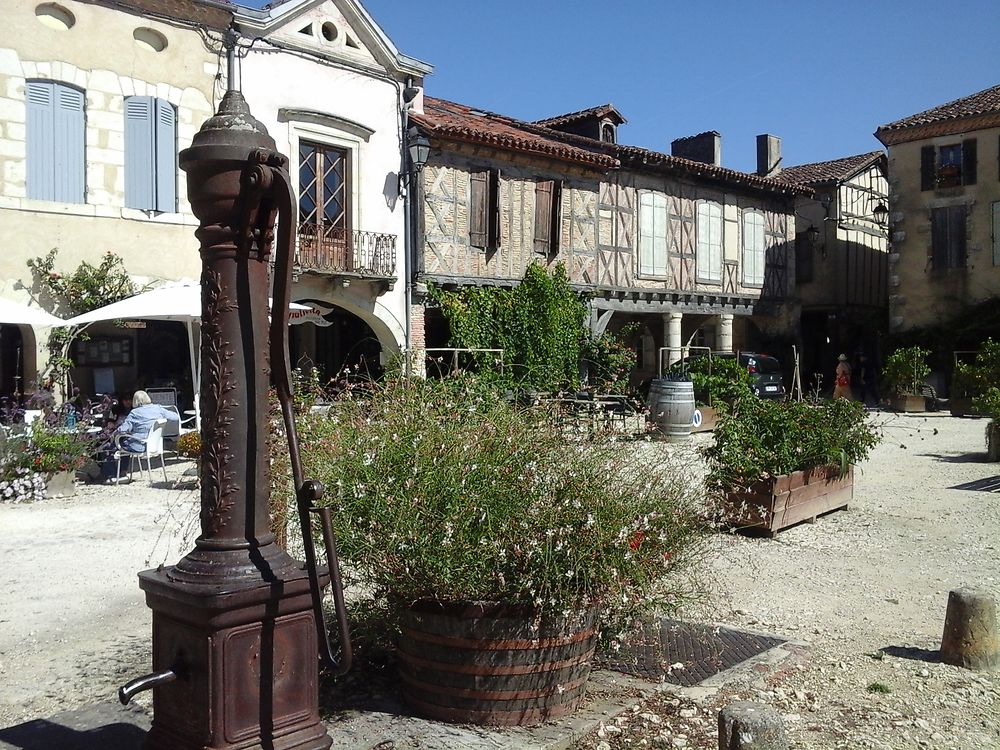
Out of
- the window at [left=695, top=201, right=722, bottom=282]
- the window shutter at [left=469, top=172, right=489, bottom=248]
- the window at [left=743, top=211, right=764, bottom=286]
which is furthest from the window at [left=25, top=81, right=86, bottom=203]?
the window at [left=743, top=211, right=764, bottom=286]

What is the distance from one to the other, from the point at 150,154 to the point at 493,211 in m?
6.44

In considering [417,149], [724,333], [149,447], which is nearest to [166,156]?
[417,149]

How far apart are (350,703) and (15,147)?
1063 cm

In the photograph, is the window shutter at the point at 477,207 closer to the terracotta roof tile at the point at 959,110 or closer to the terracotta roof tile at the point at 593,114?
the terracotta roof tile at the point at 593,114

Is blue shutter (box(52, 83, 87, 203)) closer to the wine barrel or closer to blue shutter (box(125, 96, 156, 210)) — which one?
blue shutter (box(125, 96, 156, 210))

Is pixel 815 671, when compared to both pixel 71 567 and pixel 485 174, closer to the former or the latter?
pixel 71 567

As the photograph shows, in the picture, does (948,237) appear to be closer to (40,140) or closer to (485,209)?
(485,209)

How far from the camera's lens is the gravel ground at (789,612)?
13.1ft

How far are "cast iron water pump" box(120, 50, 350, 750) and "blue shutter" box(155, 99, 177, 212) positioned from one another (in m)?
10.9

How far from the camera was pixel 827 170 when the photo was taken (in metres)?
28.2

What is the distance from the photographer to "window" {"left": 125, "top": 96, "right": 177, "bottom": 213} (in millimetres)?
12977

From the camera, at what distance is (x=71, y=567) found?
22.3ft

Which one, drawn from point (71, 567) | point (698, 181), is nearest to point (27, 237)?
point (71, 567)

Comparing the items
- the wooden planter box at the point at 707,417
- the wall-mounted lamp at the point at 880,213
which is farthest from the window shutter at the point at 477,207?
the wall-mounted lamp at the point at 880,213
